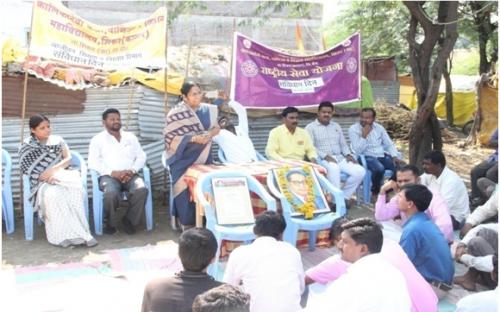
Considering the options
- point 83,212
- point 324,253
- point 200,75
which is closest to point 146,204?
point 83,212

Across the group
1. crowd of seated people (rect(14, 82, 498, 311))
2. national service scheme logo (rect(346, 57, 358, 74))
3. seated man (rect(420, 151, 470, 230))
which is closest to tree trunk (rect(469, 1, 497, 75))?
national service scheme logo (rect(346, 57, 358, 74))

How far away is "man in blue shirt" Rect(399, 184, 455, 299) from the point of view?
3473 millimetres

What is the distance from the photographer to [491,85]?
1155cm

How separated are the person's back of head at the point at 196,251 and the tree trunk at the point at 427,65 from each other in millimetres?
5465

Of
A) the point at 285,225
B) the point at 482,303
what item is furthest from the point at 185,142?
the point at 482,303

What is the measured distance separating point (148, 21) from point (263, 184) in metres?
2.46

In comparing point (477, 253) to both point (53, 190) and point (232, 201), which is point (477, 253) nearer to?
point (232, 201)

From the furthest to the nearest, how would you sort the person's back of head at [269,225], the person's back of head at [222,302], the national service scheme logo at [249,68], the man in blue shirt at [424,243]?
the national service scheme logo at [249,68] < the man in blue shirt at [424,243] < the person's back of head at [269,225] < the person's back of head at [222,302]

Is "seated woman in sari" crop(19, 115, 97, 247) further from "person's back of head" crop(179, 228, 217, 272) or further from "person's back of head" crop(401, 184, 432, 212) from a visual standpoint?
"person's back of head" crop(401, 184, 432, 212)

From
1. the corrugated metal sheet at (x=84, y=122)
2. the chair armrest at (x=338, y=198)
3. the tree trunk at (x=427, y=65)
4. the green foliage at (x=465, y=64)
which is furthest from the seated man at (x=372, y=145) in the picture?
the green foliage at (x=465, y=64)

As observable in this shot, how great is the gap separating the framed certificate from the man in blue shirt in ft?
4.57

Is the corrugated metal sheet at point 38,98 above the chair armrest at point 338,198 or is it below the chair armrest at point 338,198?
above

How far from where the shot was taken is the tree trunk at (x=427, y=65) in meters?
7.21

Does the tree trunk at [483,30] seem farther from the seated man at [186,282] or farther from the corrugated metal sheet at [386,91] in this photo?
the seated man at [186,282]
